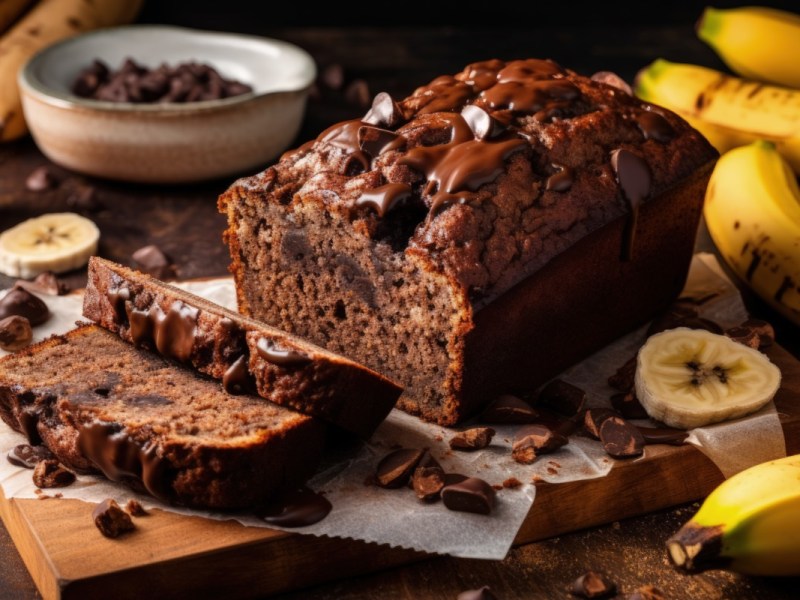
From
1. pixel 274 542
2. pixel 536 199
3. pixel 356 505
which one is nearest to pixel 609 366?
→ pixel 536 199

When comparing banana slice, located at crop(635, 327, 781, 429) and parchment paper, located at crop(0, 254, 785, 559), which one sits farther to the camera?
banana slice, located at crop(635, 327, 781, 429)

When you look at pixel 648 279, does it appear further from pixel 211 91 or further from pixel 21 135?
pixel 21 135

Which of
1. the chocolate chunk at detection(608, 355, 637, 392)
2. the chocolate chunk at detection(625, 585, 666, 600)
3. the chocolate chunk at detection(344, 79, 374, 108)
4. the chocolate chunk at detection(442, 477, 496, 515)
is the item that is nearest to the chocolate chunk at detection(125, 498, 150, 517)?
the chocolate chunk at detection(442, 477, 496, 515)

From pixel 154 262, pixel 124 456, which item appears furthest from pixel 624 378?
pixel 154 262

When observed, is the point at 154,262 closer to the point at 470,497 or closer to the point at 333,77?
the point at 470,497

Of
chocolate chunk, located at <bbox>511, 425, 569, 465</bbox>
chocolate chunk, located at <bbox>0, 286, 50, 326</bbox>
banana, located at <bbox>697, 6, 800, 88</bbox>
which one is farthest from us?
banana, located at <bbox>697, 6, 800, 88</bbox>

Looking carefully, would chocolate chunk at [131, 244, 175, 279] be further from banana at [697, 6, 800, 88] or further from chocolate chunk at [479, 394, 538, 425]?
banana at [697, 6, 800, 88]

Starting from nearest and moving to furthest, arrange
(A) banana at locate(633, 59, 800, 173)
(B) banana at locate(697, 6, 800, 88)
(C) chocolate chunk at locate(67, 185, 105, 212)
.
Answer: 1. (A) banana at locate(633, 59, 800, 173)
2. (B) banana at locate(697, 6, 800, 88)
3. (C) chocolate chunk at locate(67, 185, 105, 212)
